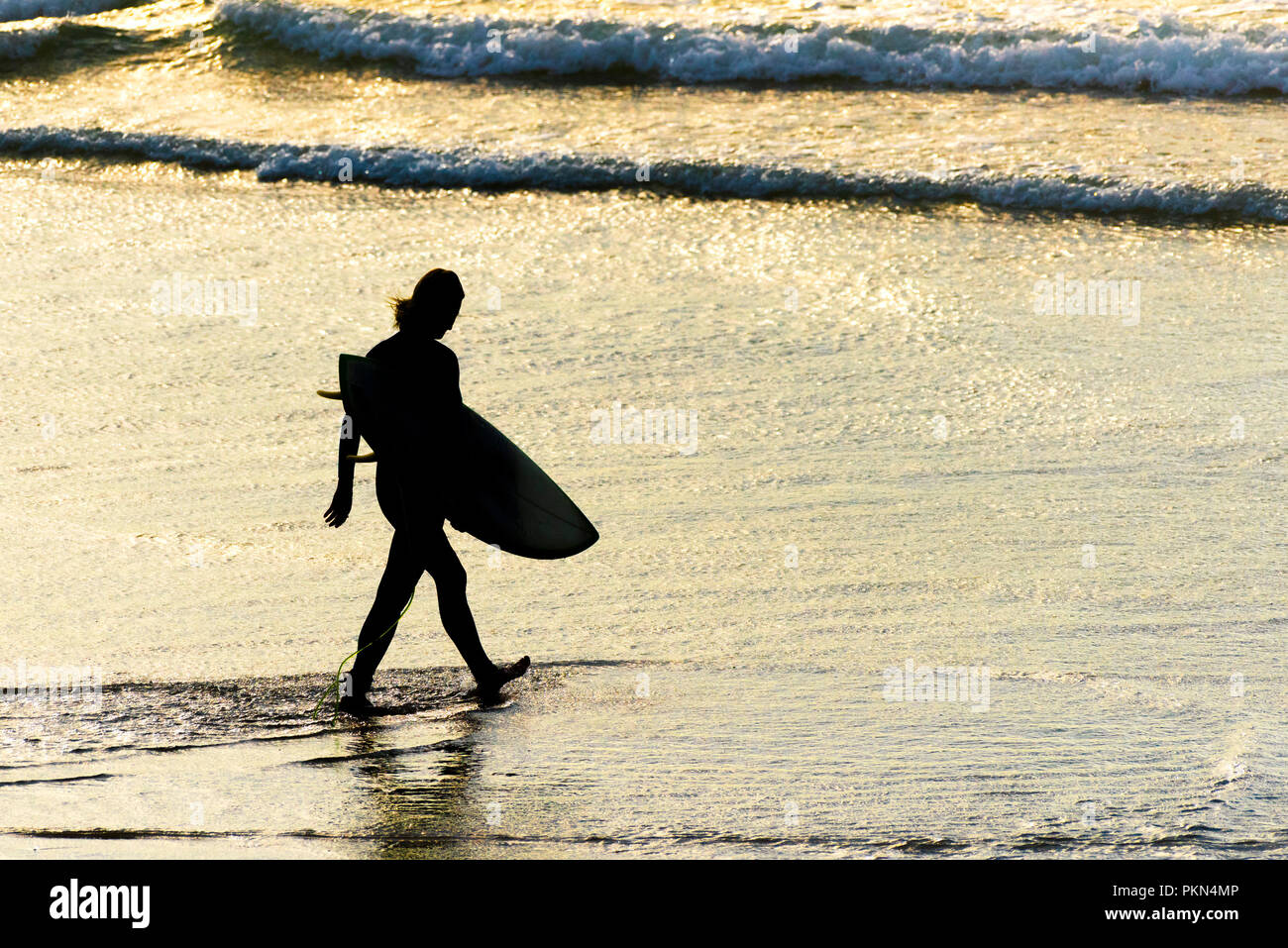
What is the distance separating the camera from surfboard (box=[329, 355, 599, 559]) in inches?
163

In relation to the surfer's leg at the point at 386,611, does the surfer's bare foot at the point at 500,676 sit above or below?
below

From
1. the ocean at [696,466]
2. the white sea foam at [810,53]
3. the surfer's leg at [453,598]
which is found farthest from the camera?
the white sea foam at [810,53]

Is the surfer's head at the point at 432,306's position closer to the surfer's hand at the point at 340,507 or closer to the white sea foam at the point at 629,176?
the surfer's hand at the point at 340,507

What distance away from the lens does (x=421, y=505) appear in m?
4.24

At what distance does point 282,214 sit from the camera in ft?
32.6

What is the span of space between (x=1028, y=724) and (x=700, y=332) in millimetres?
3871

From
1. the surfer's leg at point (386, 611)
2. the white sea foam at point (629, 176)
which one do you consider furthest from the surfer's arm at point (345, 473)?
the white sea foam at point (629, 176)

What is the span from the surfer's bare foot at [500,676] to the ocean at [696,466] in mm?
103

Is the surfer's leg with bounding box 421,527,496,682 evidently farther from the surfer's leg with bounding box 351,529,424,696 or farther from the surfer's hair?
the surfer's hair

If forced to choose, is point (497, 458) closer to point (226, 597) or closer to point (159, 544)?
point (226, 597)

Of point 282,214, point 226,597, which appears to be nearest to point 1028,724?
point 226,597

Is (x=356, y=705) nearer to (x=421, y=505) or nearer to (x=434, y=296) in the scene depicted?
(x=421, y=505)

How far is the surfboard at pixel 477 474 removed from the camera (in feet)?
13.6

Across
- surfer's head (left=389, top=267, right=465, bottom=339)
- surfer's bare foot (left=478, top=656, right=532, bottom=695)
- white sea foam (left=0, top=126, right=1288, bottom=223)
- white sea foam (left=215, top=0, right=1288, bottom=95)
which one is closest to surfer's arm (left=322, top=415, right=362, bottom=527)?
surfer's head (left=389, top=267, right=465, bottom=339)
